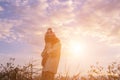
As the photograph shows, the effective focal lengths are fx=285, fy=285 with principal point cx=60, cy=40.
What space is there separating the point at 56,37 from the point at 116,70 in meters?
10.4

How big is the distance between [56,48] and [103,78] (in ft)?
33.7

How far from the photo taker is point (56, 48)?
862 centimetres

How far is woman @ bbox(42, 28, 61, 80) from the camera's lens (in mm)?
8570

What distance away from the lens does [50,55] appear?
863cm

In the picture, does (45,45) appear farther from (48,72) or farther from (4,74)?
(4,74)

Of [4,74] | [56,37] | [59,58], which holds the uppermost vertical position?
[56,37]

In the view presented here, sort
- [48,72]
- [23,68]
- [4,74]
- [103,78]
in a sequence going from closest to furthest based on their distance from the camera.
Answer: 1. [4,74]
2. [23,68]
3. [48,72]
4. [103,78]

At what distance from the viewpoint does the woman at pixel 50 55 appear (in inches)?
337

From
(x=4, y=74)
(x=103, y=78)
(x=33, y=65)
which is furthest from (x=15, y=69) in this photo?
(x=103, y=78)

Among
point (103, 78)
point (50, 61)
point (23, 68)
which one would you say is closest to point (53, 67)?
point (50, 61)

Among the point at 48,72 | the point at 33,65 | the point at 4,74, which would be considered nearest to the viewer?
the point at 4,74

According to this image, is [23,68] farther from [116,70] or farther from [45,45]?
[116,70]

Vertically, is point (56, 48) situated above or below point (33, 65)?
above

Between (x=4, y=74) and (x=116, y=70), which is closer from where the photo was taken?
(x=4, y=74)
